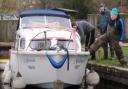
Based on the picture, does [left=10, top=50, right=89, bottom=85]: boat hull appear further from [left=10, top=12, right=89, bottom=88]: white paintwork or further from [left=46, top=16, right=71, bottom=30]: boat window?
[left=46, top=16, right=71, bottom=30]: boat window

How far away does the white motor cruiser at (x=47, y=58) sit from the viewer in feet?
43.6

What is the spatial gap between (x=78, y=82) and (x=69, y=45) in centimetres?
112

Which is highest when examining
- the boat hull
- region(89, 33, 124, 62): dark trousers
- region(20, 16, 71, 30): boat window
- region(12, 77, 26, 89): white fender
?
region(20, 16, 71, 30): boat window

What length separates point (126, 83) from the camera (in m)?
14.0

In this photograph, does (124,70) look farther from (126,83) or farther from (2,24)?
(2,24)

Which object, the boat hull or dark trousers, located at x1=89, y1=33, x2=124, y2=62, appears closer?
the boat hull

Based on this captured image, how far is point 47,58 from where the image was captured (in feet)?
43.5

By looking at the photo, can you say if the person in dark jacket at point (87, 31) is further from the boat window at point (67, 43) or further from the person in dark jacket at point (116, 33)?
the boat window at point (67, 43)

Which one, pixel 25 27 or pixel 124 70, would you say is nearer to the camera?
pixel 124 70

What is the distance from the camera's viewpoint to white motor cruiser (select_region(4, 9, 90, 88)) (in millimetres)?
13281

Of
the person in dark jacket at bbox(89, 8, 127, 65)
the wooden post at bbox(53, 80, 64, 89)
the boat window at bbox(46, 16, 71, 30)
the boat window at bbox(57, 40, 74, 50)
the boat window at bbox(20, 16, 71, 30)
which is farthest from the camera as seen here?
the boat window at bbox(46, 16, 71, 30)

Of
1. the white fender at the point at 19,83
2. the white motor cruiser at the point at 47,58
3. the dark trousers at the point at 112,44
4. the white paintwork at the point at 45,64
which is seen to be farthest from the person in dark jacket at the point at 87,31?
the white fender at the point at 19,83

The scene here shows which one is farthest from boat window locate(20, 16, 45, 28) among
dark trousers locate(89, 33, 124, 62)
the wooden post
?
the wooden post

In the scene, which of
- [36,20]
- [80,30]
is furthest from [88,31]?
[36,20]
